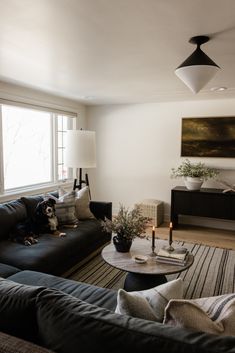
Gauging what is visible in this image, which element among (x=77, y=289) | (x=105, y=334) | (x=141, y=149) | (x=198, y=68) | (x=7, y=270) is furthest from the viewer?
(x=141, y=149)

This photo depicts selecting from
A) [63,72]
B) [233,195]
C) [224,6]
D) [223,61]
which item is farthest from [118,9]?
[233,195]

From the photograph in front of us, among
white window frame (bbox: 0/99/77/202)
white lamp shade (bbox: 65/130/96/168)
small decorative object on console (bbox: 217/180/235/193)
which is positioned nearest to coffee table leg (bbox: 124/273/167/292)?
white lamp shade (bbox: 65/130/96/168)

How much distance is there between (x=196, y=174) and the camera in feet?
15.2

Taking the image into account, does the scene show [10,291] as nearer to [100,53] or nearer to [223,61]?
[100,53]

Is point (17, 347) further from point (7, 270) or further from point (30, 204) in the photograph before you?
point (30, 204)

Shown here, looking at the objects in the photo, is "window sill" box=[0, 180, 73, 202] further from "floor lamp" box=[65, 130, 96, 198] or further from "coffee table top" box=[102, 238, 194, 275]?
"coffee table top" box=[102, 238, 194, 275]

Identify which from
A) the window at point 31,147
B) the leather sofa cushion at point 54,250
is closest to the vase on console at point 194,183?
the leather sofa cushion at point 54,250

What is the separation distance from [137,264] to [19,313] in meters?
1.35

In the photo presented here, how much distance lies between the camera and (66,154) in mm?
3898

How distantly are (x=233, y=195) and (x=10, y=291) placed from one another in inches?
153

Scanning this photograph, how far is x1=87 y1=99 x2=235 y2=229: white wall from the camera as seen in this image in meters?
4.91

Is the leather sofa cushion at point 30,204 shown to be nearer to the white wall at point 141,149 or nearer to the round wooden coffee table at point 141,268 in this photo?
the round wooden coffee table at point 141,268

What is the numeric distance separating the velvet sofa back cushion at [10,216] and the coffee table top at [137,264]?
108 cm

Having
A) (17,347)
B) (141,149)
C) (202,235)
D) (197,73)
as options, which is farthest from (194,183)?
(17,347)
